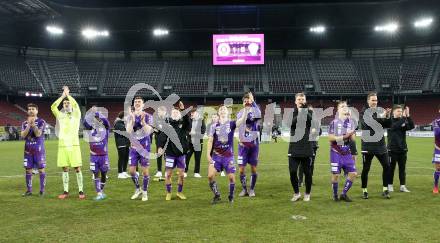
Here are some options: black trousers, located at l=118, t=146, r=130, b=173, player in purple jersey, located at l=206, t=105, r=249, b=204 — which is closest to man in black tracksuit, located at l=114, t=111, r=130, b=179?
black trousers, located at l=118, t=146, r=130, b=173

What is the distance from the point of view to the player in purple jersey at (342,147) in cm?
961

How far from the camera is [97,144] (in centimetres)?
1038

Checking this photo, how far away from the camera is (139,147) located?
10.2 meters

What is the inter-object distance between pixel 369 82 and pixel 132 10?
37156 mm

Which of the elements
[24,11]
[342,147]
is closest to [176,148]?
[342,147]

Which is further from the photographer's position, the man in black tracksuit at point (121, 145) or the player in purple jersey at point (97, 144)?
the man in black tracksuit at point (121, 145)

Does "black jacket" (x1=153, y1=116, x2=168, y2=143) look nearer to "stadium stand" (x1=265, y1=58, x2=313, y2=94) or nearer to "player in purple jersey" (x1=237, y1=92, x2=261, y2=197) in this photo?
"player in purple jersey" (x1=237, y1=92, x2=261, y2=197)

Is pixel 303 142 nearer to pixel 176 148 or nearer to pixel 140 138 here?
pixel 176 148

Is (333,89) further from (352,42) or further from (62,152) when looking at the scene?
(62,152)

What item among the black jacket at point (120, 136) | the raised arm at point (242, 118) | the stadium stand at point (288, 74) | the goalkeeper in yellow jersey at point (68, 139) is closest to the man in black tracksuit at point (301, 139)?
the raised arm at point (242, 118)

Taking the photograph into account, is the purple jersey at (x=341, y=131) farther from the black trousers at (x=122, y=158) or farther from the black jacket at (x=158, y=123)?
the black trousers at (x=122, y=158)

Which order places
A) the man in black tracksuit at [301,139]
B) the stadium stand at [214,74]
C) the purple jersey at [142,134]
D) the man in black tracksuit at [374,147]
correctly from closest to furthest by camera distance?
1. the man in black tracksuit at [301,139]
2. the man in black tracksuit at [374,147]
3. the purple jersey at [142,134]
4. the stadium stand at [214,74]

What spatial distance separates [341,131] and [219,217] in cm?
391

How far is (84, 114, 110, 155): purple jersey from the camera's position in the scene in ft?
34.0
